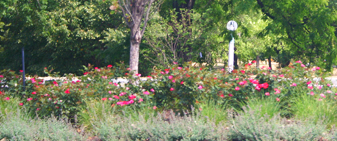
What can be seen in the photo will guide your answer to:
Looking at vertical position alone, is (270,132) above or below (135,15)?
below

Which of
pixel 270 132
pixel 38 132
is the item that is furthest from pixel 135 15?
pixel 270 132

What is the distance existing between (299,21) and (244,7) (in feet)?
9.11

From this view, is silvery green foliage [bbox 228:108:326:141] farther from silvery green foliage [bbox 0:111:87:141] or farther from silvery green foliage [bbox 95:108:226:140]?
silvery green foliage [bbox 0:111:87:141]

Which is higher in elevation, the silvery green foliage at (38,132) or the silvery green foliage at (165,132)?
the silvery green foliage at (165,132)

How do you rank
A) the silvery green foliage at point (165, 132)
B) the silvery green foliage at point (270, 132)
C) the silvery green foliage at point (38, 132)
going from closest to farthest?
the silvery green foliage at point (270, 132) → the silvery green foliage at point (165, 132) → the silvery green foliage at point (38, 132)

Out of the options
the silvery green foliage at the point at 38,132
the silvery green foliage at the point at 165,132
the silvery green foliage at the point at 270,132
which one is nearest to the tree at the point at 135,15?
the silvery green foliage at the point at 38,132

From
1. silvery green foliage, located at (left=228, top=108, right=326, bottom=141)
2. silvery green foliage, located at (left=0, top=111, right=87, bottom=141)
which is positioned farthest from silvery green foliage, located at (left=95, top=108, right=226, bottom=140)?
silvery green foliage, located at (left=0, top=111, right=87, bottom=141)

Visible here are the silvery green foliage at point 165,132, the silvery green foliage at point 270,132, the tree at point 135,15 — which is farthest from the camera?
the tree at point 135,15

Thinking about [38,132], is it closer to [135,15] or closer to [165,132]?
[165,132]

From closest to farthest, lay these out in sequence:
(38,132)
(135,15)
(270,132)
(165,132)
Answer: (270,132), (165,132), (38,132), (135,15)

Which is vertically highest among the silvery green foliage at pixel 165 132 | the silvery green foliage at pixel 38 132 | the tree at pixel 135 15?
the tree at pixel 135 15

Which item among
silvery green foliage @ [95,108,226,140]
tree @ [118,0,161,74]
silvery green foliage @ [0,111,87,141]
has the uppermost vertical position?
tree @ [118,0,161,74]

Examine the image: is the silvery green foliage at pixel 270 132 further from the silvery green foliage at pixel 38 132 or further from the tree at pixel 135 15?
the tree at pixel 135 15

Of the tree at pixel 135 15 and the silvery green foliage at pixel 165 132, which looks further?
the tree at pixel 135 15
